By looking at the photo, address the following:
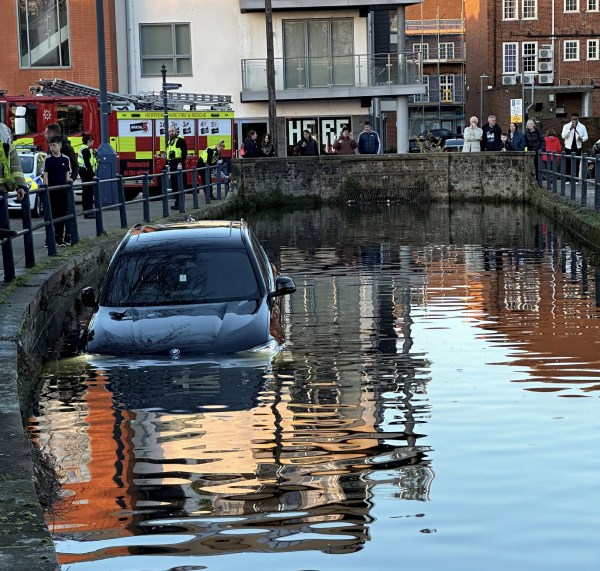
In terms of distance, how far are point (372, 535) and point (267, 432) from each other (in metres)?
2.50

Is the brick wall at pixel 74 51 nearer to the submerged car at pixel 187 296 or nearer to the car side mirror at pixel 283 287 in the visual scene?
the submerged car at pixel 187 296

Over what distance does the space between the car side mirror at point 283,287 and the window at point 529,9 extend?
281ft

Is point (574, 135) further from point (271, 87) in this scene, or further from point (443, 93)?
point (443, 93)

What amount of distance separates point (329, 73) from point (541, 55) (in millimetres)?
42233

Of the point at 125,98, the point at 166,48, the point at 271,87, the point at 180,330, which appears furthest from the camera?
the point at 166,48

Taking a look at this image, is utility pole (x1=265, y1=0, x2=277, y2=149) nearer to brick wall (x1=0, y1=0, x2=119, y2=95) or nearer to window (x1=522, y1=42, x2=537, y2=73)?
brick wall (x1=0, y1=0, x2=119, y2=95)

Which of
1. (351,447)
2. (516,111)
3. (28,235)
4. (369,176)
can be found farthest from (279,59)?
(351,447)

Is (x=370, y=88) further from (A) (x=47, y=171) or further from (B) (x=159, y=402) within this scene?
(B) (x=159, y=402)

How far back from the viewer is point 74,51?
54.0 m

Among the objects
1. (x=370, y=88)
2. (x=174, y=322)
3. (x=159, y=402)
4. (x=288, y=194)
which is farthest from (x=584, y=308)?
(x=370, y=88)

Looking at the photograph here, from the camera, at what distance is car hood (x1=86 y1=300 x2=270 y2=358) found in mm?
11328

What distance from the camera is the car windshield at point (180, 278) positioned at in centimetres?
1215

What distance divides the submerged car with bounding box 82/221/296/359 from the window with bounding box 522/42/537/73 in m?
85.5

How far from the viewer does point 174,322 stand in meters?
11.6
